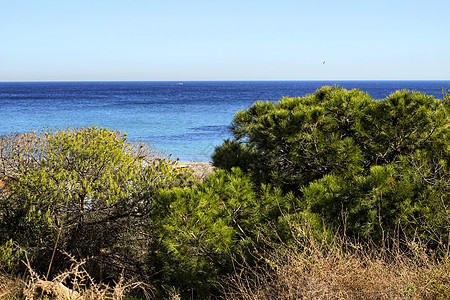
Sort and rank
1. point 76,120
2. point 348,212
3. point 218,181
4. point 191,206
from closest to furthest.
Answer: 1. point 348,212
2. point 191,206
3. point 218,181
4. point 76,120

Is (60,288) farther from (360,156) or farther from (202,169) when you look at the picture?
(202,169)

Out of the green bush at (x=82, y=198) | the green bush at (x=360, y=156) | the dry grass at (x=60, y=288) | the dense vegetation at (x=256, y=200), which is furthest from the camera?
the green bush at (x=82, y=198)

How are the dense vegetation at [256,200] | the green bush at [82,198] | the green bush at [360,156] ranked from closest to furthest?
1. the dense vegetation at [256,200]
2. the green bush at [360,156]
3. the green bush at [82,198]

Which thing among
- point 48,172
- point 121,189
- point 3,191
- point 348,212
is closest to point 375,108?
point 348,212

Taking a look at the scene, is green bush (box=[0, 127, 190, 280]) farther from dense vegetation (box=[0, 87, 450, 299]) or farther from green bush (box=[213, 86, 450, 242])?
green bush (box=[213, 86, 450, 242])

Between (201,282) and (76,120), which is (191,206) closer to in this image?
(201,282)

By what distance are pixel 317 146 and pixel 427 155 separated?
1635 millimetres

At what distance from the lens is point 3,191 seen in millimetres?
8016

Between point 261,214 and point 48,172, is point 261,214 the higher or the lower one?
the lower one

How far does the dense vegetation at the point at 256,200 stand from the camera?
4.96 m

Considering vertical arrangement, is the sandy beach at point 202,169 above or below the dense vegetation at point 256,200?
below

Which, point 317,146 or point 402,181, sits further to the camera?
point 317,146

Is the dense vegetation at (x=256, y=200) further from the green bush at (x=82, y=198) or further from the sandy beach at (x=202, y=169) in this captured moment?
the sandy beach at (x=202, y=169)

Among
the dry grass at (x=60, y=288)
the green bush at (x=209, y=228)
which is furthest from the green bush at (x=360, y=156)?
the dry grass at (x=60, y=288)
